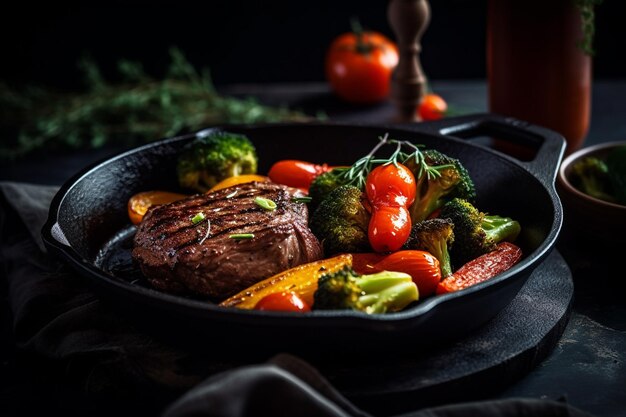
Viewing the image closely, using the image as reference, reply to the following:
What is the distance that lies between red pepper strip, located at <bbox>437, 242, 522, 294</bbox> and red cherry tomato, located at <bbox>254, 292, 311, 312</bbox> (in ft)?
1.61

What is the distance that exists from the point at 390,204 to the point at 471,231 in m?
0.30

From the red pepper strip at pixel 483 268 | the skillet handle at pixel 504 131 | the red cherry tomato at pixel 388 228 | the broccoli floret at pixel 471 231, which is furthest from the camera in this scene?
the skillet handle at pixel 504 131

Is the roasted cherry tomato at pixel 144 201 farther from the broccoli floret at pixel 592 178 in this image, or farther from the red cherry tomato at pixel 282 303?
the broccoli floret at pixel 592 178

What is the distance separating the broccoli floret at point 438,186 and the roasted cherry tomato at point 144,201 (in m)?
1.11

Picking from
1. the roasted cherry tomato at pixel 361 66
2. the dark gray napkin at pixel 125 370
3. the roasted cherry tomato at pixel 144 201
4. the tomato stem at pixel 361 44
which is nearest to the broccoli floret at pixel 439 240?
the dark gray napkin at pixel 125 370

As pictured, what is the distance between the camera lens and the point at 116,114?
17.1 feet

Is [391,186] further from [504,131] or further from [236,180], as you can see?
[504,131]

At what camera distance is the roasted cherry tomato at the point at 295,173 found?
338 centimetres

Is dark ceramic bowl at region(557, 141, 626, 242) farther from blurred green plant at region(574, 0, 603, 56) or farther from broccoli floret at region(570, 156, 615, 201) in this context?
blurred green plant at region(574, 0, 603, 56)

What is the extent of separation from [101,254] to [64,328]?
65 cm

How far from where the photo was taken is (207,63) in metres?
6.18

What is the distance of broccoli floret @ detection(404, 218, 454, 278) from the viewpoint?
2.68m

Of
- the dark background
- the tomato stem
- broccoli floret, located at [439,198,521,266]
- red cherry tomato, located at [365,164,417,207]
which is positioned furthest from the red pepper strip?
the dark background

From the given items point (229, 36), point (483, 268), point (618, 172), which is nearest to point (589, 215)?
point (618, 172)
